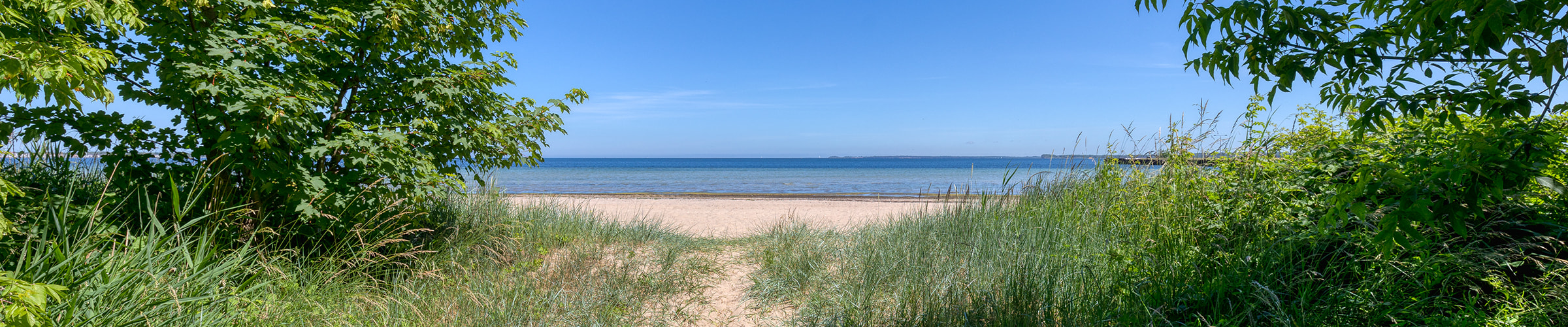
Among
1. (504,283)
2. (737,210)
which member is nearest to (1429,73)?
(504,283)

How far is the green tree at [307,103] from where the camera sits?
12.0 feet

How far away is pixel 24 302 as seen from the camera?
2.07 metres

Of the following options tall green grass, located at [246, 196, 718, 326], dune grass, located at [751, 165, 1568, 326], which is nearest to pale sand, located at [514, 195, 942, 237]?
tall green grass, located at [246, 196, 718, 326]

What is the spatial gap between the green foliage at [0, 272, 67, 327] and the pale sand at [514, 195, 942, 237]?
588 cm

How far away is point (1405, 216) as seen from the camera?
198 centimetres

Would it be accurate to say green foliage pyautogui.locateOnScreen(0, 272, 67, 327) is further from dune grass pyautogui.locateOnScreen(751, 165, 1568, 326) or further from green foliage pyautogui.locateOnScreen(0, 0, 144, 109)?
dune grass pyautogui.locateOnScreen(751, 165, 1568, 326)

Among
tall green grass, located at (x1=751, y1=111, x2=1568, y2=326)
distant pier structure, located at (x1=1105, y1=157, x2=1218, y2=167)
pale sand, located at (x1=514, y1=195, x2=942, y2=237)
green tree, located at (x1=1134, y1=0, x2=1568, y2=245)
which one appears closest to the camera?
green tree, located at (x1=1134, y1=0, x2=1568, y2=245)

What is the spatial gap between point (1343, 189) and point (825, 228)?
6.32m

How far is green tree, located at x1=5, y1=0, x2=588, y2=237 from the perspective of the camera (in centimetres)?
367

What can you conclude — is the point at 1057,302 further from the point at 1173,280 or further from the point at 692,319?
the point at 692,319

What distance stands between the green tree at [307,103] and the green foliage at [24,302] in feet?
4.03

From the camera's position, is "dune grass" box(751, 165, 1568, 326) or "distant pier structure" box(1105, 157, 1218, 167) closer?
"dune grass" box(751, 165, 1568, 326)

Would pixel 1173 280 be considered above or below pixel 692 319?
above

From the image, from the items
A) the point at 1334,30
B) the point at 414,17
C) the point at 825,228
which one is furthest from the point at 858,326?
the point at 825,228
